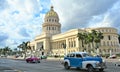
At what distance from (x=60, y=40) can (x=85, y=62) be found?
438 ft

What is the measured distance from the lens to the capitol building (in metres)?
137

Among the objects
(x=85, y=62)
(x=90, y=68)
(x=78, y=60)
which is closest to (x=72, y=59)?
(x=78, y=60)

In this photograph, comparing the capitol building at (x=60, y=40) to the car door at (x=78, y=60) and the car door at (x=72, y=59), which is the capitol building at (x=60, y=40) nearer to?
the car door at (x=72, y=59)

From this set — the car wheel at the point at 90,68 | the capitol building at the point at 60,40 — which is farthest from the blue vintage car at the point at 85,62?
the capitol building at the point at 60,40

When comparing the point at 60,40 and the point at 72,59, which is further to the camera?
the point at 60,40

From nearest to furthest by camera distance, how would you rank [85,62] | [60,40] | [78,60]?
1. [85,62]
2. [78,60]
3. [60,40]

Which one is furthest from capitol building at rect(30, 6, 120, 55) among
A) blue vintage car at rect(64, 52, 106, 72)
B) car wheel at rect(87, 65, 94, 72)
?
car wheel at rect(87, 65, 94, 72)

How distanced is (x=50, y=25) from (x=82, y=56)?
150404 millimetres

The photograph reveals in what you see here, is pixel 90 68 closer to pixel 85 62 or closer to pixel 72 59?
pixel 85 62

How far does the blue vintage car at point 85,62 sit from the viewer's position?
2289 centimetres

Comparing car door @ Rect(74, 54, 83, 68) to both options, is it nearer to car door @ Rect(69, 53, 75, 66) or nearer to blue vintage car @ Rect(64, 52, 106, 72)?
blue vintage car @ Rect(64, 52, 106, 72)

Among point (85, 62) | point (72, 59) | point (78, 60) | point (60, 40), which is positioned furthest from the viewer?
point (60, 40)

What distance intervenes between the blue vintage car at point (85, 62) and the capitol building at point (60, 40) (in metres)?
103

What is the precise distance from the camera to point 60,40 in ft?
517
